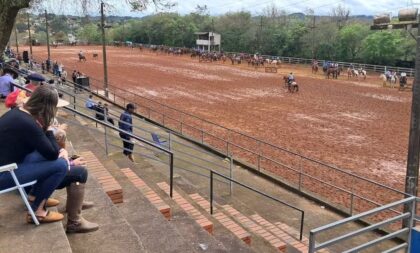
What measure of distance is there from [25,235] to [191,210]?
3.17 m

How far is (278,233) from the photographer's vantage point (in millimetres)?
7797

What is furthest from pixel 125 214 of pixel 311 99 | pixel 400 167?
pixel 311 99

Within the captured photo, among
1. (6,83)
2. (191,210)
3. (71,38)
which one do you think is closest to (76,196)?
(191,210)

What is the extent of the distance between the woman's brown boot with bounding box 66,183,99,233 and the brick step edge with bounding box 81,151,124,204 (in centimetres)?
132

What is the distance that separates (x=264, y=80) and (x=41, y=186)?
35.5m

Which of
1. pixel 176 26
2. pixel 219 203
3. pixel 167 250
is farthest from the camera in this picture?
pixel 176 26

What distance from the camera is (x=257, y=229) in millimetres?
7551

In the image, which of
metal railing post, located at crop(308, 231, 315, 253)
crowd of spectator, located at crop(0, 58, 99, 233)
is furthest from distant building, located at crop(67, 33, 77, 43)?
metal railing post, located at crop(308, 231, 315, 253)

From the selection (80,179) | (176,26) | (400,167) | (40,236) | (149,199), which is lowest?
(400,167)

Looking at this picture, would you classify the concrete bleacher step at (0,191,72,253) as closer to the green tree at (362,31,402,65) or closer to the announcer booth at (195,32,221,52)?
the green tree at (362,31,402,65)

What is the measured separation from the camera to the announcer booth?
81000 millimetres

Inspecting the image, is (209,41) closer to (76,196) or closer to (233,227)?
(233,227)

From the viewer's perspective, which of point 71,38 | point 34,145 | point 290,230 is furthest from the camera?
point 71,38

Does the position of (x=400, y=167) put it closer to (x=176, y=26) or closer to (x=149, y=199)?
(x=149, y=199)
